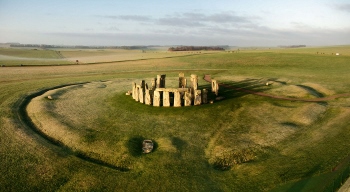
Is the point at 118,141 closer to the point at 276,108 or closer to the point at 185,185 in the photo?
the point at 185,185

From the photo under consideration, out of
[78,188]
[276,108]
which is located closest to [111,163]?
[78,188]

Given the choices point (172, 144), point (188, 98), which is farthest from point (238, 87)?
point (172, 144)

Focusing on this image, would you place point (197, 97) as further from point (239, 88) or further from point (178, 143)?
point (239, 88)

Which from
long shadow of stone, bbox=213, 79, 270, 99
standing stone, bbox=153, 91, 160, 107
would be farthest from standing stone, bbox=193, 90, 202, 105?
long shadow of stone, bbox=213, 79, 270, 99

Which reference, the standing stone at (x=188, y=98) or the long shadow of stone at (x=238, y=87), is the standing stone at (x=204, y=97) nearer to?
the standing stone at (x=188, y=98)

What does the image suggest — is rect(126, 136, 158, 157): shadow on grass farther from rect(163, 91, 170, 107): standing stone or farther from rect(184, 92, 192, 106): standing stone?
rect(184, 92, 192, 106): standing stone

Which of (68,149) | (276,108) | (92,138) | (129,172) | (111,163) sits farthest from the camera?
(276,108)

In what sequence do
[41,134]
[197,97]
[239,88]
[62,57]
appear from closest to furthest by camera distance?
[41,134], [197,97], [239,88], [62,57]

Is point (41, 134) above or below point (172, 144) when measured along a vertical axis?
above

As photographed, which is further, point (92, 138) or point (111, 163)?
point (92, 138)

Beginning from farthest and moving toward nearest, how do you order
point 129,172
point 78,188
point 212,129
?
point 212,129 < point 129,172 < point 78,188

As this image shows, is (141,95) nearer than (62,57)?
Yes
